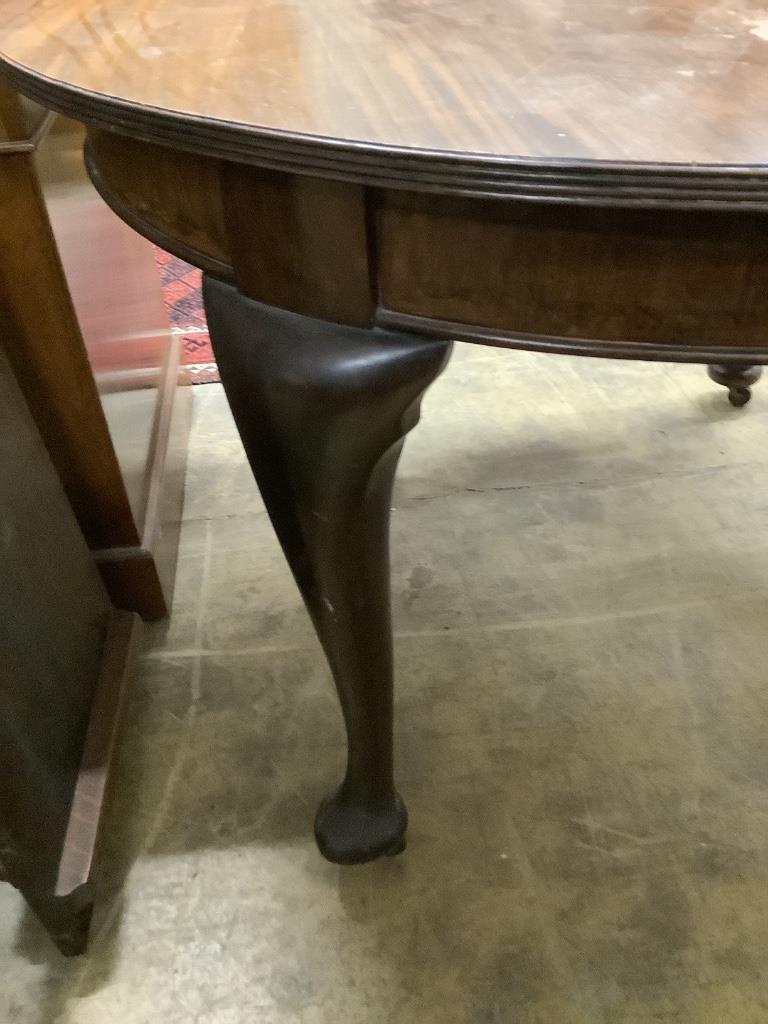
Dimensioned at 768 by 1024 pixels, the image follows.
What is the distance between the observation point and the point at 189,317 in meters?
1.69

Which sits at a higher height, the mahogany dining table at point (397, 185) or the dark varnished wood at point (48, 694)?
the mahogany dining table at point (397, 185)

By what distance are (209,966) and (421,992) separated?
0.19 metres

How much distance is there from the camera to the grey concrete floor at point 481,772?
0.74 metres

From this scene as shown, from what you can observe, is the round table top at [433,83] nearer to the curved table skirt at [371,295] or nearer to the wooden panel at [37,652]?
the curved table skirt at [371,295]

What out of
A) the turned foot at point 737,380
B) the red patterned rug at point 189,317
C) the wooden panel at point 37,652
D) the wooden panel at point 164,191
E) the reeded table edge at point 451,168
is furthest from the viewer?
the red patterned rug at point 189,317

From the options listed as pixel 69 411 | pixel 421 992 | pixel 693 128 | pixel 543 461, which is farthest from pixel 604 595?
pixel 693 128

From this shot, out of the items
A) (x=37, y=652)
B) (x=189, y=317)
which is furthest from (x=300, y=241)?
(x=189, y=317)

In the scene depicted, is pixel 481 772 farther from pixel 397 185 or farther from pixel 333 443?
pixel 397 185

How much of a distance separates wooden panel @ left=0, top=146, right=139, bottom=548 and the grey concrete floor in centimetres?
21

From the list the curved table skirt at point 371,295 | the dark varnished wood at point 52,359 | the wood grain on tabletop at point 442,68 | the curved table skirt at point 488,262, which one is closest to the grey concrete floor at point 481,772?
the dark varnished wood at point 52,359

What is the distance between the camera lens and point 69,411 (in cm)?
91

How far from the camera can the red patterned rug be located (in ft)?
5.08

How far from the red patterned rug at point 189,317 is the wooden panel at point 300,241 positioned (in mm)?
1016

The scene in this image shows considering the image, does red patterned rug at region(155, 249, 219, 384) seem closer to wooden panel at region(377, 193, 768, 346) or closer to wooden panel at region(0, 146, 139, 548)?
wooden panel at region(0, 146, 139, 548)
